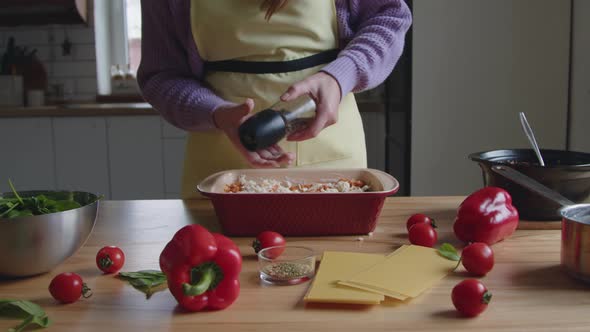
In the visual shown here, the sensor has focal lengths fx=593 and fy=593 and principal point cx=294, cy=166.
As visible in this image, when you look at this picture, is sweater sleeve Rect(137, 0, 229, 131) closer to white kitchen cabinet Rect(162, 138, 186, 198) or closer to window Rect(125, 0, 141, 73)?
white kitchen cabinet Rect(162, 138, 186, 198)

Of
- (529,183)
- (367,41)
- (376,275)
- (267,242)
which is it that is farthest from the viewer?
(367,41)

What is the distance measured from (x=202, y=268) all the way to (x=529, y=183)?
0.60 meters

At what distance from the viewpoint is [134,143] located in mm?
2969

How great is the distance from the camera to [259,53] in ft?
4.43

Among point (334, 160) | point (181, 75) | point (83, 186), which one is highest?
point (181, 75)

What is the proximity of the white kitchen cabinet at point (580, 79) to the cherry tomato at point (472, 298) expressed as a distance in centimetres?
171

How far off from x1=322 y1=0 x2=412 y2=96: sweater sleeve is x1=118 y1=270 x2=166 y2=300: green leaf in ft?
1.77

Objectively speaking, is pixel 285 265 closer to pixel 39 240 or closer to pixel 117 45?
pixel 39 240

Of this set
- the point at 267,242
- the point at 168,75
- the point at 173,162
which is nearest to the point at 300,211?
the point at 267,242

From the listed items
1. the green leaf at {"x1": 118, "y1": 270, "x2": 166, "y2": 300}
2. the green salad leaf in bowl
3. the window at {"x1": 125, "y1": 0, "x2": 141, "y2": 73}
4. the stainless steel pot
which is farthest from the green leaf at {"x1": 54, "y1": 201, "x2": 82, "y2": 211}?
the window at {"x1": 125, "y1": 0, "x2": 141, "y2": 73}

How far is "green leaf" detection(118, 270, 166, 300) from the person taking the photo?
769 millimetres

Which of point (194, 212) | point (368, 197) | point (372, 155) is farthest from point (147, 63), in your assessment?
point (372, 155)

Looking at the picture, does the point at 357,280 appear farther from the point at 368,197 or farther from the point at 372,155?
the point at 372,155

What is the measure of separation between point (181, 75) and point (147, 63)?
81mm
